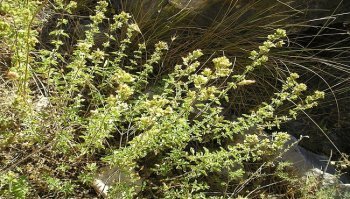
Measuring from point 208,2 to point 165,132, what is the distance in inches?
51.0

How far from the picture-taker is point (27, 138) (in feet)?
7.13

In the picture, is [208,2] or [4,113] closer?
[4,113]

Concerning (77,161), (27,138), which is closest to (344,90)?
(77,161)

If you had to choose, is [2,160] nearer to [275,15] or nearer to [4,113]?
→ [4,113]

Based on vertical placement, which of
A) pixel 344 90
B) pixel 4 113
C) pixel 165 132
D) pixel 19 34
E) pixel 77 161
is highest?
pixel 19 34

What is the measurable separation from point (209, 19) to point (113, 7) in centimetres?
71

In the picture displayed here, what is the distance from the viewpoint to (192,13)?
10.5 ft

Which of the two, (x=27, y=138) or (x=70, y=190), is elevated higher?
(x=27, y=138)

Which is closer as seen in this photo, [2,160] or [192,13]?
[2,160]

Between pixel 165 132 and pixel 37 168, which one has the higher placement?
pixel 165 132

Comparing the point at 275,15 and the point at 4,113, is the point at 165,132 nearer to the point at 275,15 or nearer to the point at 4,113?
the point at 4,113

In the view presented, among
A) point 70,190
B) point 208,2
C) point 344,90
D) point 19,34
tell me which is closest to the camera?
point 19,34

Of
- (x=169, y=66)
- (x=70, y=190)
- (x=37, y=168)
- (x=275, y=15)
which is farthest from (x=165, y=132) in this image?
(x=275, y=15)

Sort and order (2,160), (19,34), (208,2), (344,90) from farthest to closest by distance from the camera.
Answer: (344,90), (208,2), (2,160), (19,34)
